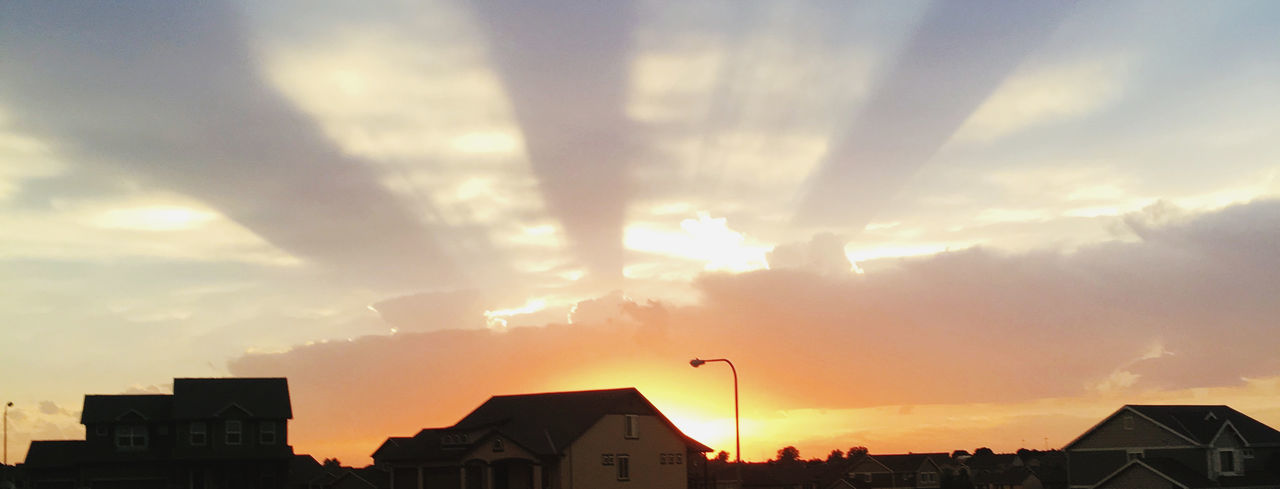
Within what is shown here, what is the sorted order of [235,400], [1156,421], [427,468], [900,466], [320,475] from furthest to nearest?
[900,466] → [320,475] → [1156,421] → [235,400] → [427,468]

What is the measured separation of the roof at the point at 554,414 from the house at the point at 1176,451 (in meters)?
33.2

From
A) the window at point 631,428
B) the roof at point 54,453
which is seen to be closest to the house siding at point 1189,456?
the window at point 631,428

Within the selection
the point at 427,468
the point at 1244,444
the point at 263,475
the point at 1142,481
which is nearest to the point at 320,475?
the point at 263,475

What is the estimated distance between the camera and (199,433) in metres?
75.9

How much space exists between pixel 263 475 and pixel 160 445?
298 inches

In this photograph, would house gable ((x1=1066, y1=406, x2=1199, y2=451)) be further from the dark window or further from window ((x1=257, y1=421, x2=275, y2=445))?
window ((x1=257, y1=421, x2=275, y2=445))

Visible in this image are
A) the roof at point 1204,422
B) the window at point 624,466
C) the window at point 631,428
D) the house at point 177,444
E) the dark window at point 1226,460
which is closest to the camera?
the window at point 624,466

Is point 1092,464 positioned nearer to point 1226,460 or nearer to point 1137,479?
point 1137,479

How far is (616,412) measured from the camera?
74.1 metres

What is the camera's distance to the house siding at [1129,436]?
84188 millimetres

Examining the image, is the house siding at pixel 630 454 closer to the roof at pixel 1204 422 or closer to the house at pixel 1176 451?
the house at pixel 1176 451

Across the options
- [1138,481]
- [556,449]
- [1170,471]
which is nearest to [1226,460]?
[1170,471]

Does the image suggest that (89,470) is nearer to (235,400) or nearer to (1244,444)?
(235,400)

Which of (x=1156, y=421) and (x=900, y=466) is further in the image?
(x=900, y=466)
